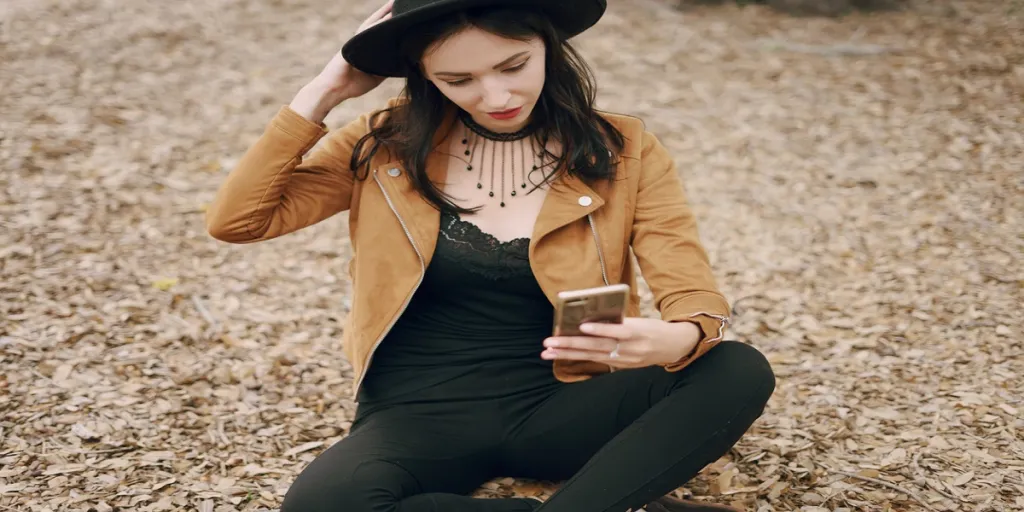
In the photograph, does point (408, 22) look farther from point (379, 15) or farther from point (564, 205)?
point (564, 205)

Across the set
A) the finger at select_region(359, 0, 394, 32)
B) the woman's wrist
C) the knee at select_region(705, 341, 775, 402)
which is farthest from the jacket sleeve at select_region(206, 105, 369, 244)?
the knee at select_region(705, 341, 775, 402)

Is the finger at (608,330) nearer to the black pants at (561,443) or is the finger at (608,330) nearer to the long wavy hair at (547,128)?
the black pants at (561,443)

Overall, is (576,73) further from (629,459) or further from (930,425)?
(930,425)

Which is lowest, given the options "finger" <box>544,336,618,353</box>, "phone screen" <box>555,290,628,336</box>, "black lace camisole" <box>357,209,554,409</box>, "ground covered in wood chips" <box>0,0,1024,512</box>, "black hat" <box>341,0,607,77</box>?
"ground covered in wood chips" <box>0,0,1024,512</box>

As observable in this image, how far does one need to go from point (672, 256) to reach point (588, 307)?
1.41ft

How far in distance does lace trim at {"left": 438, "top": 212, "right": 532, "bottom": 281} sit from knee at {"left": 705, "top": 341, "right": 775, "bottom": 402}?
536 millimetres

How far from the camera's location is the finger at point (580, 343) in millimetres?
2125

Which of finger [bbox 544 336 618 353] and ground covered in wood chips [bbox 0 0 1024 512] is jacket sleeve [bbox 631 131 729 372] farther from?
ground covered in wood chips [bbox 0 0 1024 512]

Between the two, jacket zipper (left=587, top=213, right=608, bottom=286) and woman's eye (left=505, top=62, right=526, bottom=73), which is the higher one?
woman's eye (left=505, top=62, right=526, bottom=73)

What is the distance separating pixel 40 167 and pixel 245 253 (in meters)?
1.33

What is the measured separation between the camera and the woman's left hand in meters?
2.13

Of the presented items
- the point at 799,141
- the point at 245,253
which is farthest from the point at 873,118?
the point at 245,253

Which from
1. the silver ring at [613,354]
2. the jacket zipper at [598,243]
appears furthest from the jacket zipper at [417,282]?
the silver ring at [613,354]

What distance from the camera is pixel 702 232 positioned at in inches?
180
